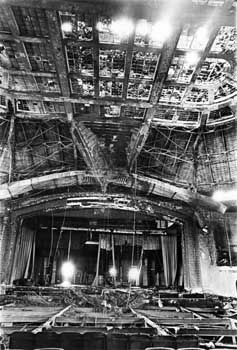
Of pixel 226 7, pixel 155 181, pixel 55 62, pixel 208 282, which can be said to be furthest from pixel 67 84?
pixel 208 282

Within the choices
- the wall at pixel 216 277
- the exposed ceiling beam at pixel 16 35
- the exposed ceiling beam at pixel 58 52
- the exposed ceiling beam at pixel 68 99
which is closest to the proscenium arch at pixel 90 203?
the wall at pixel 216 277

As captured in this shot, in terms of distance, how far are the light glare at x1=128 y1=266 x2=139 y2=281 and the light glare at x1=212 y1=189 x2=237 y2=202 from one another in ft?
39.0

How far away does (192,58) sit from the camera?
7816mm

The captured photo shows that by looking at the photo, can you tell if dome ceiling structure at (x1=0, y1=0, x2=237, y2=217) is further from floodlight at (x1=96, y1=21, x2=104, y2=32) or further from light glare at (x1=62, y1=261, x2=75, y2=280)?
light glare at (x1=62, y1=261, x2=75, y2=280)

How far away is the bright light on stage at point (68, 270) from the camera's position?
22.7 meters

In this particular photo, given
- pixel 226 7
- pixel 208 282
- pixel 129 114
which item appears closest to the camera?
pixel 226 7

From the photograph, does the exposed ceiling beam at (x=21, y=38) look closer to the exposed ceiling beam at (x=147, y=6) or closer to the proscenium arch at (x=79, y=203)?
the exposed ceiling beam at (x=147, y=6)

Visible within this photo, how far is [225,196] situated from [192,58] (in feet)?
26.4

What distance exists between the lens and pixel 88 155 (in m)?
12.1

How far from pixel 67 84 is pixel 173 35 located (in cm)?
344

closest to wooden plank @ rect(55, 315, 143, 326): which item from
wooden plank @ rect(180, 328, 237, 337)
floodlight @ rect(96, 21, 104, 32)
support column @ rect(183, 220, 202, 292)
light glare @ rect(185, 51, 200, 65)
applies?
wooden plank @ rect(180, 328, 237, 337)

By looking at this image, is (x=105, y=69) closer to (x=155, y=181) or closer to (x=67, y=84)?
(x=67, y=84)

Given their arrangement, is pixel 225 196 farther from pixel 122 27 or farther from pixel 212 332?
pixel 122 27

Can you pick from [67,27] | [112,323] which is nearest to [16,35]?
[67,27]
